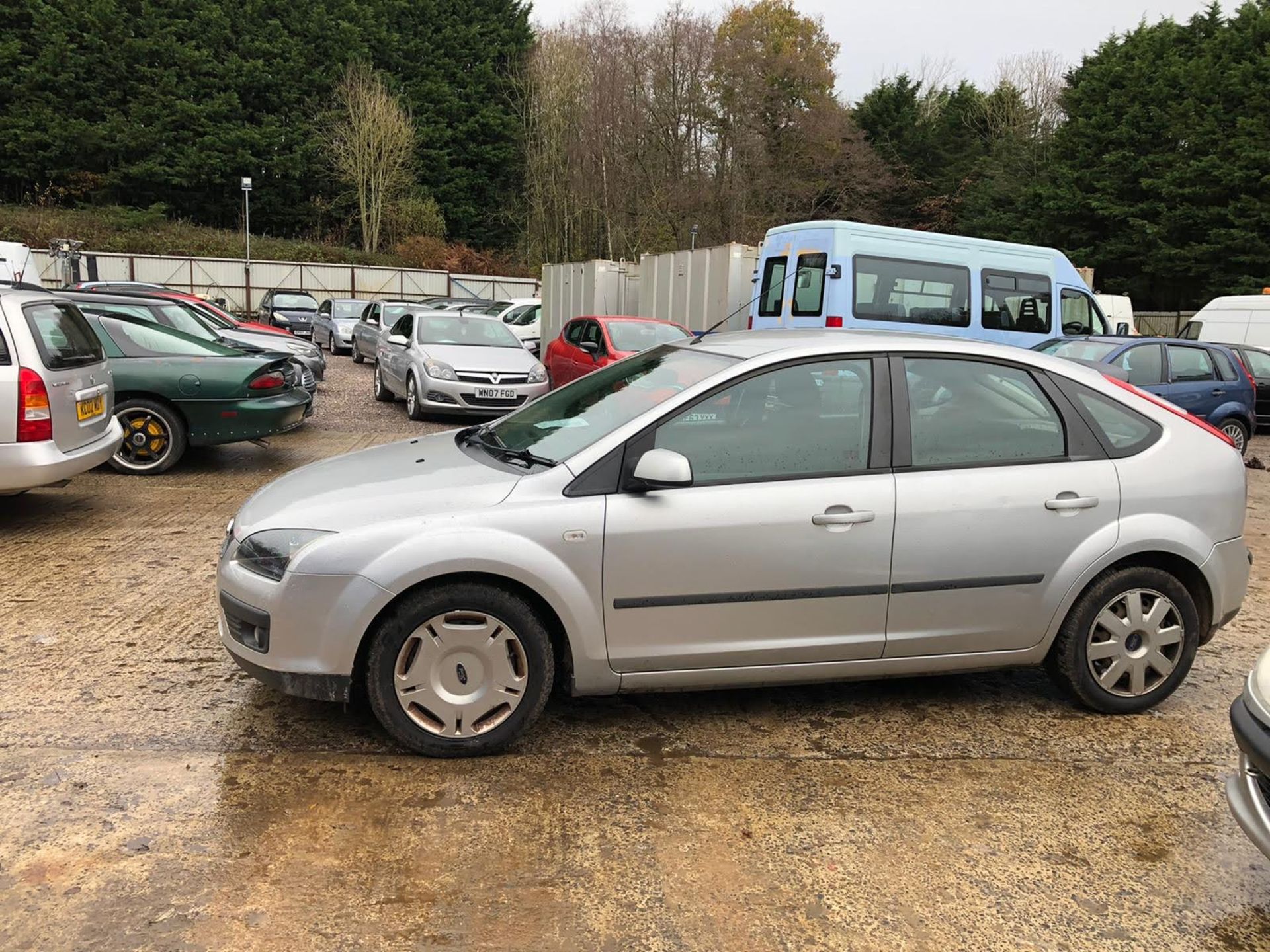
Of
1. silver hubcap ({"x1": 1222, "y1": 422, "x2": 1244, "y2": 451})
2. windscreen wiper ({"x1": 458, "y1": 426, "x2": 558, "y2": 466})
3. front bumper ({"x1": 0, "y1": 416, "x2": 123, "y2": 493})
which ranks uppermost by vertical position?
windscreen wiper ({"x1": 458, "y1": 426, "x2": 558, "y2": 466})

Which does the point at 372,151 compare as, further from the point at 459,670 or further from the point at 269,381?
the point at 459,670

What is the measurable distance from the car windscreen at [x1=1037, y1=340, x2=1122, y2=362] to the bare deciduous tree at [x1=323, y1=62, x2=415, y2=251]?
3946 cm

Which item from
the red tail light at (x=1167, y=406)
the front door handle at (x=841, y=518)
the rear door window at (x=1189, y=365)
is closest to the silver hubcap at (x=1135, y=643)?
the red tail light at (x=1167, y=406)

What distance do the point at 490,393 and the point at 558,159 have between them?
3528 centimetres

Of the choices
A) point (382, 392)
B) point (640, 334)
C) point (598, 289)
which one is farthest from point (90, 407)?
point (598, 289)

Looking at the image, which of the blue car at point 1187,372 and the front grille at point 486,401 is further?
the front grille at point 486,401

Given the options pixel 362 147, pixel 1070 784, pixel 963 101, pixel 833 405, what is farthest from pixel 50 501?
pixel 963 101

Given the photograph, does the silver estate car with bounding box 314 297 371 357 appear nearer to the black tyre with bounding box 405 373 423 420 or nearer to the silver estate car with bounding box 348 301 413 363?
the silver estate car with bounding box 348 301 413 363

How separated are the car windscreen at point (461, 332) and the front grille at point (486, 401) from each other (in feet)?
4.19

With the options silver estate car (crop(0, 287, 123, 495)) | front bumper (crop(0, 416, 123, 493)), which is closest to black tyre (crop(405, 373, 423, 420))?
silver estate car (crop(0, 287, 123, 495))

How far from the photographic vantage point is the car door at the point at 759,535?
11.7ft

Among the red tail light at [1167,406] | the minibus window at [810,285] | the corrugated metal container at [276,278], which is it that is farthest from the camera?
the corrugated metal container at [276,278]

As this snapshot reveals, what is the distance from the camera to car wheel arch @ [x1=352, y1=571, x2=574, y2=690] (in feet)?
11.4

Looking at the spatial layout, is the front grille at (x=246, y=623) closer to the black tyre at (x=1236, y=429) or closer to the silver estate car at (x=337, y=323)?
the black tyre at (x=1236, y=429)
